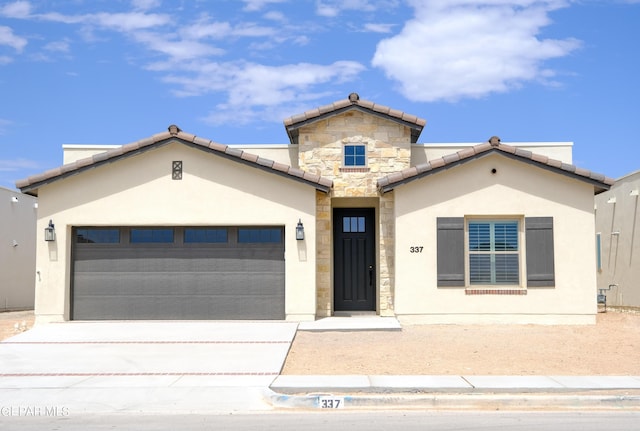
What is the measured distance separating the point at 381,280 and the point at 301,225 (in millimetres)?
2562

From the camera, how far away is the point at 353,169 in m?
16.8

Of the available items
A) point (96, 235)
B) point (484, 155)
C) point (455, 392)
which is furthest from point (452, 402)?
point (96, 235)

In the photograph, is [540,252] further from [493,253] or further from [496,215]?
[496,215]

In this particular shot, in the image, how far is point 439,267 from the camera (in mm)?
15305

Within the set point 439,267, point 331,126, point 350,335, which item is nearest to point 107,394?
point 350,335

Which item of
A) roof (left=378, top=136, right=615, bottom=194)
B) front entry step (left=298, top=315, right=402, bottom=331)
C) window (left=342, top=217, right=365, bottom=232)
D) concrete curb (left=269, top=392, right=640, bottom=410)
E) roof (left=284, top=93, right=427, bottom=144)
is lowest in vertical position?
concrete curb (left=269, top=392, right=640, bottom=410)

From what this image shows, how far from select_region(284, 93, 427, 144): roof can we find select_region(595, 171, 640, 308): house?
8.45 metres

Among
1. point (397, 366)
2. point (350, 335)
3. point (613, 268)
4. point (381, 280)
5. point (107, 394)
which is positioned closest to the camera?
point (107, 394)

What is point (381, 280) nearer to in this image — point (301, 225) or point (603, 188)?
point (301, 225)

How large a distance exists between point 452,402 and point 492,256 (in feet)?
24.1

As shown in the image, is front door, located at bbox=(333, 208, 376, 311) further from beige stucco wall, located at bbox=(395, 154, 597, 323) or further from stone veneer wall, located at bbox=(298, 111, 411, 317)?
beige stucco wall, located at bbox=(395, 154, 597, 323)

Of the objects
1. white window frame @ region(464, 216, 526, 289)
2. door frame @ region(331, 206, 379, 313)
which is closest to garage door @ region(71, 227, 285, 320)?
door frame @ region(331, 206, 379, 313)

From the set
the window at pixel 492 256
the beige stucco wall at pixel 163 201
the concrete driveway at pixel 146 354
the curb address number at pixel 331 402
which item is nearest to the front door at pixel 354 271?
the beige stucco wall at pixel 163 201

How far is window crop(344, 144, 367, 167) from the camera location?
16.9m
